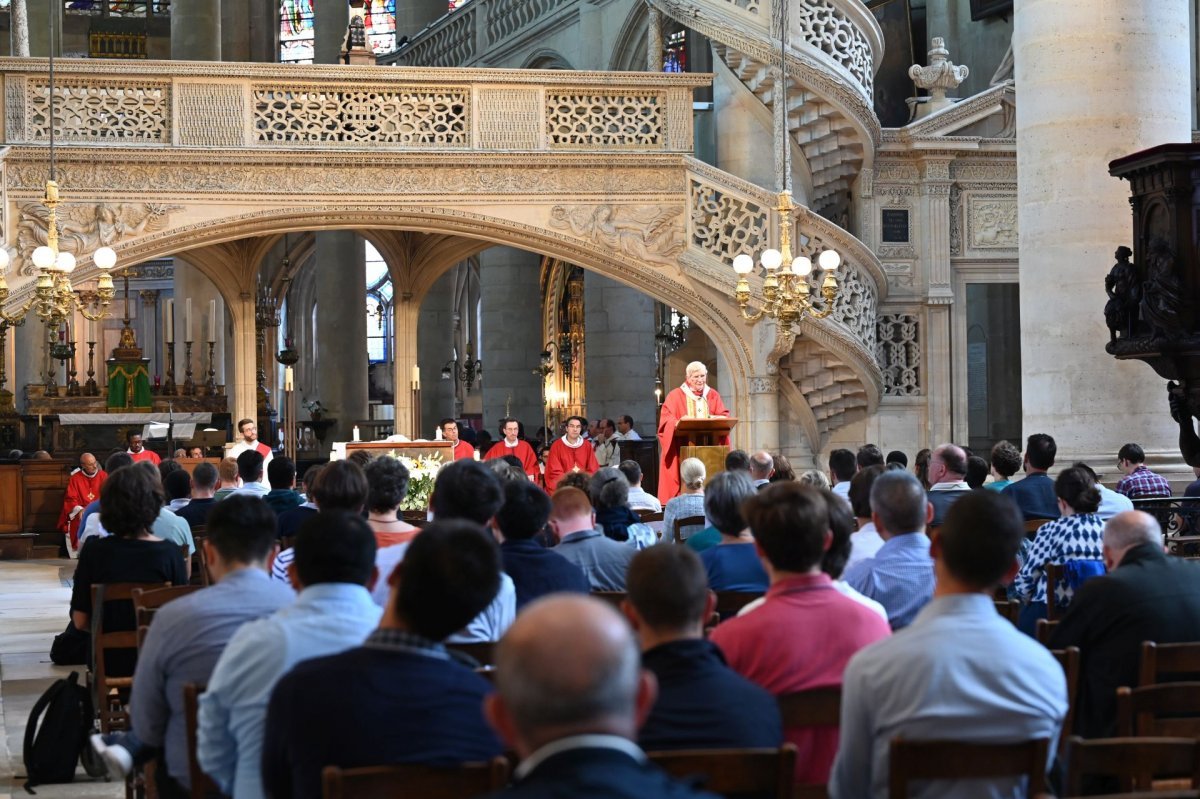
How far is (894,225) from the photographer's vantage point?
18.8m

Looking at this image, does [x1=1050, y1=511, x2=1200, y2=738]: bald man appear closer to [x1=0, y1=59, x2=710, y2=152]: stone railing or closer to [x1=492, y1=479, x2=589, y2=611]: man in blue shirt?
[x1=492, y1=479, x2=589, y2=611]: man in blue shirt

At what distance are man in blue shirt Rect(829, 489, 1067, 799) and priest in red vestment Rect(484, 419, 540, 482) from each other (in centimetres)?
1250

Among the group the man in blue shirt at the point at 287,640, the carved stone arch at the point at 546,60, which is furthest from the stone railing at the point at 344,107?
the man in blue shirt at the point at 287,640

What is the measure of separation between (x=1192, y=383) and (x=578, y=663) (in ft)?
26.9

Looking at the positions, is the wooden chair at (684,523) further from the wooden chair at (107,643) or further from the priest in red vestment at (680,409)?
the priest in red vestment at (680,409)

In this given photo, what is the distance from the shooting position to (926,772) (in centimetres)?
366

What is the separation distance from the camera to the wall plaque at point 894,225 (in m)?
18.8

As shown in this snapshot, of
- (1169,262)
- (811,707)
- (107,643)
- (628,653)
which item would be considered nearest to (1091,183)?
(1169,262)

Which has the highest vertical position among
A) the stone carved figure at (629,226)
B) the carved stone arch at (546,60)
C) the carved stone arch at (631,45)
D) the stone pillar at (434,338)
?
the carved stone arch at (546,60)

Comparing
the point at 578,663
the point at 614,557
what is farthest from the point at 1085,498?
the point at 578,663

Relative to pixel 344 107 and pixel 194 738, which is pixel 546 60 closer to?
pixel 344 107

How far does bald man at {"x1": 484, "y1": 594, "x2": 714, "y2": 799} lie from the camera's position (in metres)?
2.29

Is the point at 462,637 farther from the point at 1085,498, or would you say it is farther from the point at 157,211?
the point at 157,211

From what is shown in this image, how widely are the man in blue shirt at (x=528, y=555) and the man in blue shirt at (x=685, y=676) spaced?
6.50 feet
